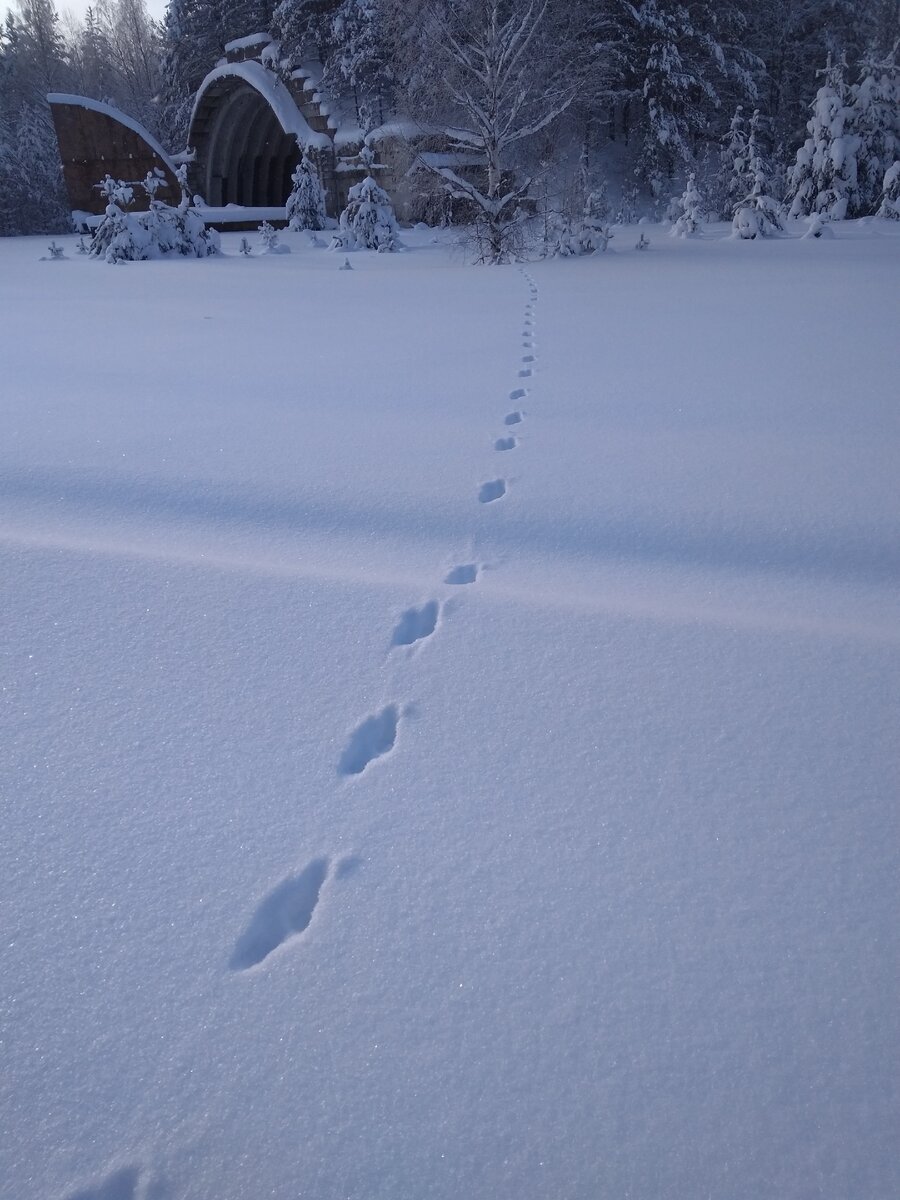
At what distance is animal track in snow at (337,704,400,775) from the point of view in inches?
78.5

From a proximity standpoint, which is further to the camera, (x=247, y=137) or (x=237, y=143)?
(x=247, y=137)

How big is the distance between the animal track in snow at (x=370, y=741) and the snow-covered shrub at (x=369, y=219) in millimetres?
15860

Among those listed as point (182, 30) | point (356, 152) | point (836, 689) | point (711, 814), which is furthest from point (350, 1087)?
point (182, 30)

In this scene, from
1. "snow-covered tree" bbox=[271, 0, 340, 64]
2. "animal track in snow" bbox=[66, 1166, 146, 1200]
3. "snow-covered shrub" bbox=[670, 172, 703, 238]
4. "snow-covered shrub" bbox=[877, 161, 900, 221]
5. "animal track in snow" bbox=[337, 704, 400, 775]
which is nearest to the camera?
"animal track in snow" bbox=[66, 1166, 146, 1200]

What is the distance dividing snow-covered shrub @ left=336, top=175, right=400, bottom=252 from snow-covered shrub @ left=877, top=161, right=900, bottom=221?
32.6 feet

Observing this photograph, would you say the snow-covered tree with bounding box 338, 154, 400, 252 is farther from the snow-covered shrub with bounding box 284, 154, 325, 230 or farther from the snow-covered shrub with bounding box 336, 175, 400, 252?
the snow-covered shrub with bounding box 284, 154, 325, 230

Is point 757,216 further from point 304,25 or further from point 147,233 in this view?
point 304,25

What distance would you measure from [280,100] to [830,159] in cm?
1559

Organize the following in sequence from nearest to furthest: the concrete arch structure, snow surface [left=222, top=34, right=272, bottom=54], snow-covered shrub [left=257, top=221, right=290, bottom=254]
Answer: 1. snow-covered shrub [left=257, top=221, right=290, bottom=254]
2. the concrete arch structure
3. snow surface [left=222, top=34, right=272, bottom=54]

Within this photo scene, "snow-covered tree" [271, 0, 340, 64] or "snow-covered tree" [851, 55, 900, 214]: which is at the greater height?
"snow-covered tree" [271, 0, 340, 64]

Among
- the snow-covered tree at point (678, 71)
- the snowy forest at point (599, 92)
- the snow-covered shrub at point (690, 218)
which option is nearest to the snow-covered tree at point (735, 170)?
the snowy forest at point (599, 92)

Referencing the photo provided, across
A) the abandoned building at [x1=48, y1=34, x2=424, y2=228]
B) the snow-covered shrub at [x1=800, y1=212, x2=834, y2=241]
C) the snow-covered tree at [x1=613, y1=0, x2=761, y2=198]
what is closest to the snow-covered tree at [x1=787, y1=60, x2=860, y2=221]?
the snow-covered shrub at [x1=800, y1=212, x2=834, y2=241]

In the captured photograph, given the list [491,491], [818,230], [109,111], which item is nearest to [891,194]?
[818,230]

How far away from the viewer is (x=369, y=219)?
16.2 metres
